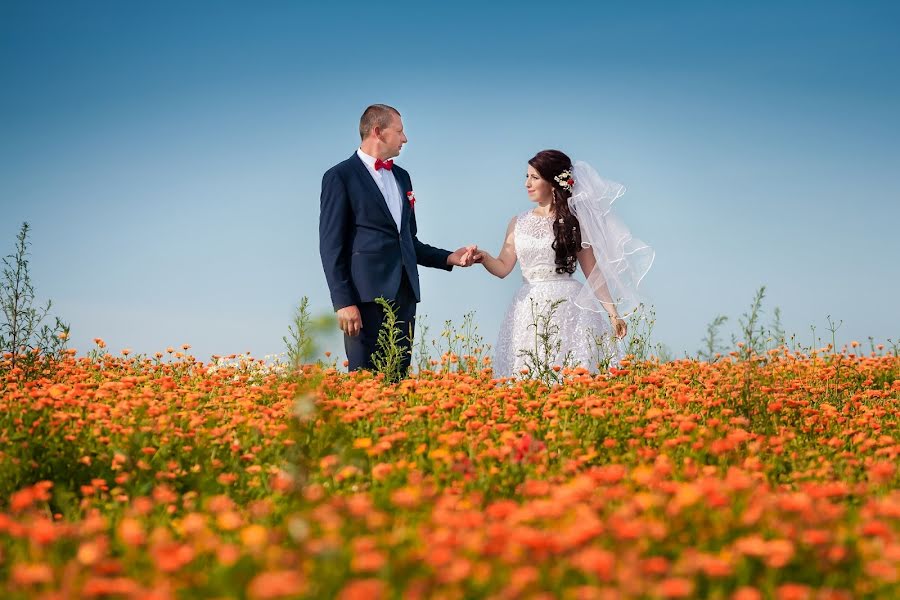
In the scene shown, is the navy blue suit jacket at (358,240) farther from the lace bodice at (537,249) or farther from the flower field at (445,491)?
the lace bodice at (537,249)

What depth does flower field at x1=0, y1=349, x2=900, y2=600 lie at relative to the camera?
268cm

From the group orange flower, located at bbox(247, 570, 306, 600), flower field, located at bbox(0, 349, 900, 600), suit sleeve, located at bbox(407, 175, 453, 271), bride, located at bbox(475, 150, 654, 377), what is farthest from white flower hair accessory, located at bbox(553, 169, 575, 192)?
orange flower, located at bbox(247, 570, 306, 600)

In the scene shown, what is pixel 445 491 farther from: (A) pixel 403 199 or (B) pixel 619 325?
(A) pixel 403 199

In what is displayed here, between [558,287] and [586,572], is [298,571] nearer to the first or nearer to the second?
[586,572]

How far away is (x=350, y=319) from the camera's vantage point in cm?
839

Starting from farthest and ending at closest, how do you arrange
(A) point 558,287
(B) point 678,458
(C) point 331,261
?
(A) point 558,287
(C) point 331,261
(B) point 678,458

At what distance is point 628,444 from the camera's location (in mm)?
5570

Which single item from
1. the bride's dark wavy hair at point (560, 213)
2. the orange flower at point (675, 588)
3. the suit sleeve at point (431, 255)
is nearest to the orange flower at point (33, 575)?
the orange flower at point (675, 588)

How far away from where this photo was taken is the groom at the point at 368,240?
8.46 m

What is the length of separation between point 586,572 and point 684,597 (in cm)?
29

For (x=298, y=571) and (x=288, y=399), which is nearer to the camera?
(x=298, y=571)

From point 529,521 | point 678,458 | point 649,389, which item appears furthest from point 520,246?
point 529,521

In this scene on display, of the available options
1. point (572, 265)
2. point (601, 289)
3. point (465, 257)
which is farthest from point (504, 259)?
point (601, 289)

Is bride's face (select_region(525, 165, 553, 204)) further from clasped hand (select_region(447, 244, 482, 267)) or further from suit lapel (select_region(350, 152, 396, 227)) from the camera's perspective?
suit lapel (select_region(350, 152, 396, 227))
